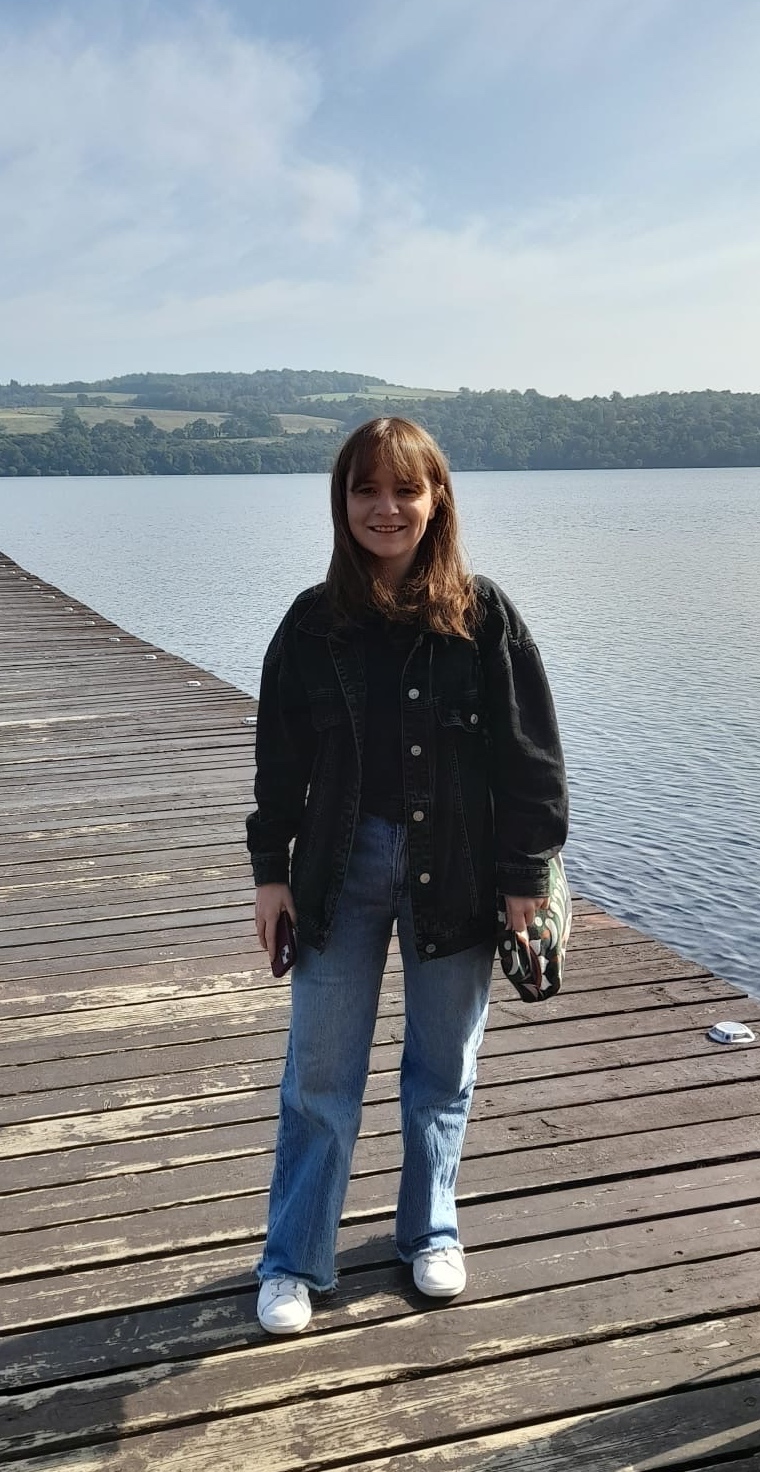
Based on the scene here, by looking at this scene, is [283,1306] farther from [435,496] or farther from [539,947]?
[435,496]

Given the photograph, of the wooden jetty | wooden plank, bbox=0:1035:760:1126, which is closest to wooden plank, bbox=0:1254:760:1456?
the wooden jetty

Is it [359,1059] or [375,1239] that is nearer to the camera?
[359,1059]

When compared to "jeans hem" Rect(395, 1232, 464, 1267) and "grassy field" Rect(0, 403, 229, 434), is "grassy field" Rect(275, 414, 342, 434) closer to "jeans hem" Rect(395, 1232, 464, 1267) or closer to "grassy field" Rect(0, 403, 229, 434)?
"grassy field" Rect(0, 403, 229, 434)

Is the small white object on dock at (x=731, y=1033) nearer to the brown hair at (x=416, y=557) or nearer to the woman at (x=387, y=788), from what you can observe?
the woman at (x=387, y=788)

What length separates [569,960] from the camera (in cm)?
445

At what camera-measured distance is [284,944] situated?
246 cm

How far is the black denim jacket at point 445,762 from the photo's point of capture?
2.33 m

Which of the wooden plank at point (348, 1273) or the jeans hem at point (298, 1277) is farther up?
the jeans hem at point (298, 1277)

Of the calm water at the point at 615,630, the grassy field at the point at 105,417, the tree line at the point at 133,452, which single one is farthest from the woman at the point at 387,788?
the grassy field at the point at 105,417

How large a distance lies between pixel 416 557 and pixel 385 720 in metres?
0.32

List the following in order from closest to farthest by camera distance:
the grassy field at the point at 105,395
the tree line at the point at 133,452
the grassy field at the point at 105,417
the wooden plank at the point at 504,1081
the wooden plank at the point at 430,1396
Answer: the wooden plank at the point at 430,1396 < the wooden plank at the point at 504,1081 < the tree line at the point at 133,452 < the grassy field at the point at 105,417 < the grassy field at the point at 105,395

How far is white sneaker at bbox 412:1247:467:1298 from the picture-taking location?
8.34ft

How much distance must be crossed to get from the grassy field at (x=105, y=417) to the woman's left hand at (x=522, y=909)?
108008 mm

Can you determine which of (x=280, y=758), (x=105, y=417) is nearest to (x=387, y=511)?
(x=280, y=758)
